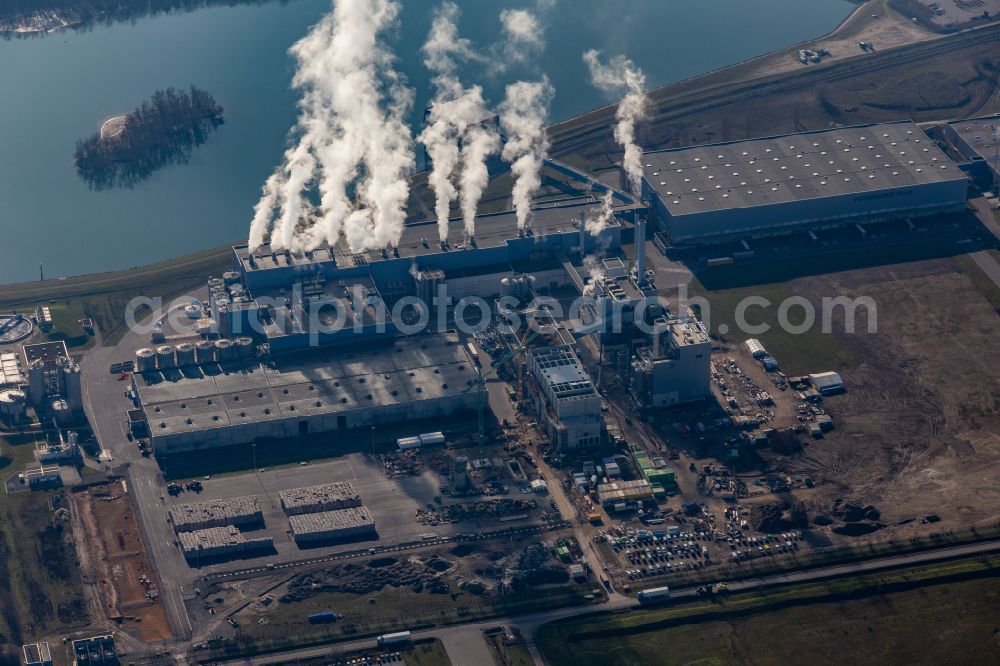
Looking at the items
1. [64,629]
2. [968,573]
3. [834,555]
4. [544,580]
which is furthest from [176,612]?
[968,573]

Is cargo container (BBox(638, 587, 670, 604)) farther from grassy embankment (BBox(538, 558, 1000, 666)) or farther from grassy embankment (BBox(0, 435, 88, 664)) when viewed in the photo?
grassy embankment (BBox(0, 435, 88, 664))

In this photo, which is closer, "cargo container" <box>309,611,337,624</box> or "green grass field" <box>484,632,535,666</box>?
"green grass field" <box>484,632,535,666</box>

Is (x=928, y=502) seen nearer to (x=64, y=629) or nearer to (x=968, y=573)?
(x=968, y=573)

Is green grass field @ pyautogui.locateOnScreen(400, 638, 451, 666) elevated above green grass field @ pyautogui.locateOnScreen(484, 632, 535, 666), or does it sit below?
above

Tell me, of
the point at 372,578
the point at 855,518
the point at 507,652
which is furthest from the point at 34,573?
the point at 855,518

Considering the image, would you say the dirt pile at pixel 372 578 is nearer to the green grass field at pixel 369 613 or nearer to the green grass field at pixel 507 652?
the green grass field at pixel 369 613

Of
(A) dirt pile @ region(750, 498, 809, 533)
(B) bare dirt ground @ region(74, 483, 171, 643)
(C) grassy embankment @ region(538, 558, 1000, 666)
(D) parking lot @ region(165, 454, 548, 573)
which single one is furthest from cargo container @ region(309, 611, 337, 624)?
(A) dirt pile @ region(750, 498, 809, 533)

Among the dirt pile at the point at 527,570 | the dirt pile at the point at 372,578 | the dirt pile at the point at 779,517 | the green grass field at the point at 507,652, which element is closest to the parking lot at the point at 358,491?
the dirt pile at the point at 372,578
